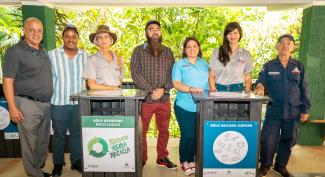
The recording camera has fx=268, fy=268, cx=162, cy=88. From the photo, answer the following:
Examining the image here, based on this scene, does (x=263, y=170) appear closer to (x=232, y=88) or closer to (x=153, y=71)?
(x=232, y=88)

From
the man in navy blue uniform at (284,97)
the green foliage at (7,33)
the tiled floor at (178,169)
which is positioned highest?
the green foliage at (7,33)

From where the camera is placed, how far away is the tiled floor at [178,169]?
3.30 meters

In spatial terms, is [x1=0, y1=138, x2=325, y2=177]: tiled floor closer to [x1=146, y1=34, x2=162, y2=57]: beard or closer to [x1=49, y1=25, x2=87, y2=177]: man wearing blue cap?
[x1=49, y1=25, x2=87, y2=177]: man wearing blue cap

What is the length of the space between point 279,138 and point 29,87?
293 cm

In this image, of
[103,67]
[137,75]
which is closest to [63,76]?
[103,67]

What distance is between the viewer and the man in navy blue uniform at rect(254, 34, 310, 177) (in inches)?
120

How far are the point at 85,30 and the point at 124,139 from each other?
15.7 ft

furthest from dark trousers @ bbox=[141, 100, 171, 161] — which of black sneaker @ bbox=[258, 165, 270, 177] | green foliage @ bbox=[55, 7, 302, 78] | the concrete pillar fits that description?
green foliage @ bbox=[55, 7, 302, 78]

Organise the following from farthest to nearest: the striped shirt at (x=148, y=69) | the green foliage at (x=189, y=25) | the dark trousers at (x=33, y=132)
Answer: the green foliage at (x=189, y=25)
the striped shirt at (x=148, y=69)
the dark trousers at (x=33, y=132)

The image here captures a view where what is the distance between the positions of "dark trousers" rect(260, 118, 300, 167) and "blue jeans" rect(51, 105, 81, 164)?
2.22 m

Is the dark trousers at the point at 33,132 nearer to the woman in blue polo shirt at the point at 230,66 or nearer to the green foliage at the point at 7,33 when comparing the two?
the woman in blue polo shirt at the point at 230,66

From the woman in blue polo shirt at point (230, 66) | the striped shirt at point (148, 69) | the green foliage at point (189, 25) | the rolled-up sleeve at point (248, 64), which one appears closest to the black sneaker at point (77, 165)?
the striped shirt at point (148, 69)

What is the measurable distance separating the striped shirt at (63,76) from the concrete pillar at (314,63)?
3.47m

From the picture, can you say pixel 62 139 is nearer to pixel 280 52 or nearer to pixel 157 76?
pixel 157 76
